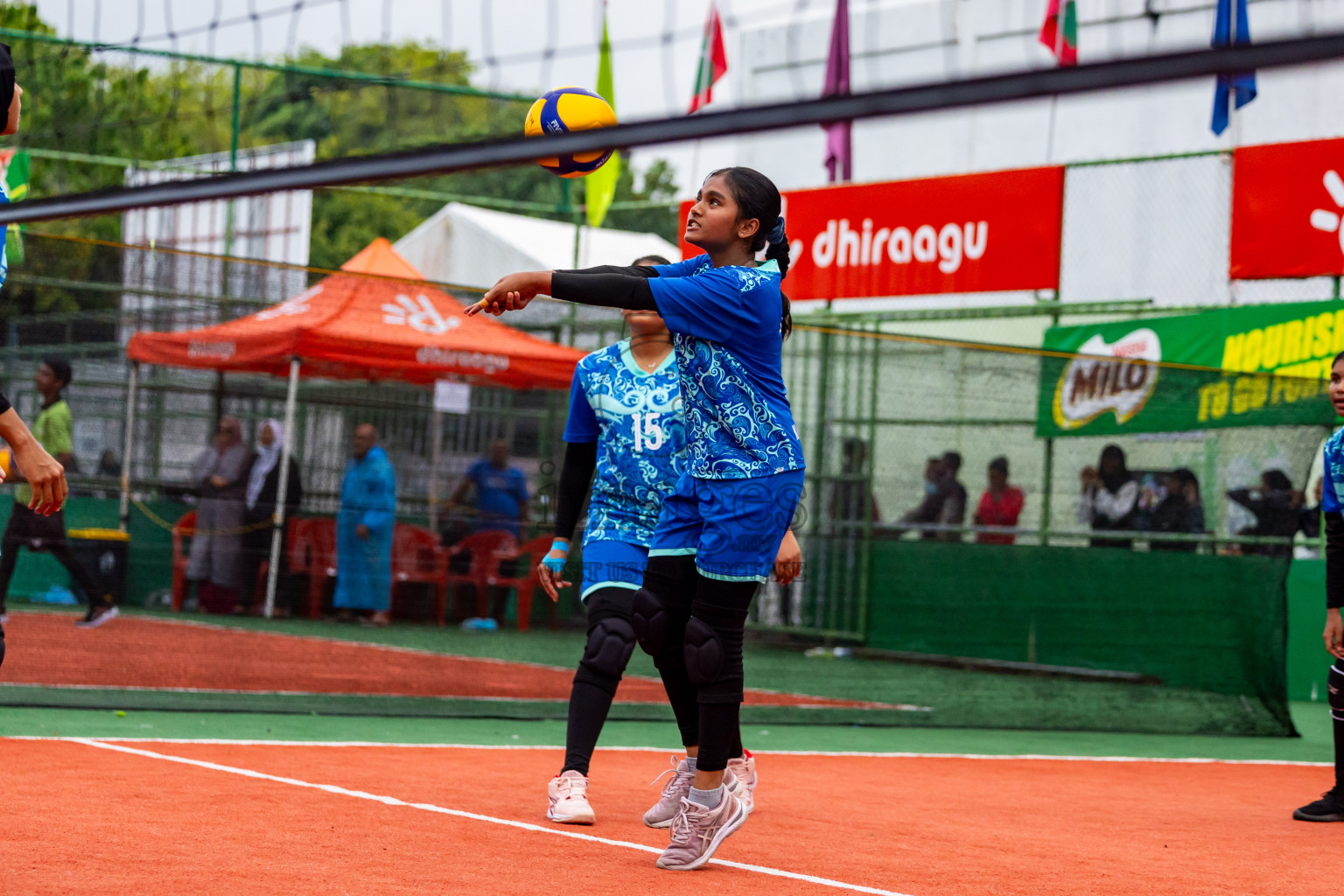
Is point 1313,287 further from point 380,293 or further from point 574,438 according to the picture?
point 574,438

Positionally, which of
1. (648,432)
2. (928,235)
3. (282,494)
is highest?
(928,235)

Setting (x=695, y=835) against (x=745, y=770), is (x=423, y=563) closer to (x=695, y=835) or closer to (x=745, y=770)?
(x=745, y=770)

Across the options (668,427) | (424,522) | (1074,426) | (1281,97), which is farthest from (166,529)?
(1281,97)

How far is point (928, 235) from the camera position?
14.1 meters

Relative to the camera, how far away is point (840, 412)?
45.2 ft

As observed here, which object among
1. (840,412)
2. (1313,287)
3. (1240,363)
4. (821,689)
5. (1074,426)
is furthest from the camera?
(1313,287)

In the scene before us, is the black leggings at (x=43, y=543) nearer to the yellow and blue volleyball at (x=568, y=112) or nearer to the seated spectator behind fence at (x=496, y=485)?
the seated spectator behind fence at (x=496, y=485)

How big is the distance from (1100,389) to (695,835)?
7555 mm

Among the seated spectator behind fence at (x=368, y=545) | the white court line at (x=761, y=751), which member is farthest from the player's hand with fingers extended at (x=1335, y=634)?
the seated spectator behind fence at (x=368, y=545)

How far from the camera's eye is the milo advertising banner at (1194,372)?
10.7m

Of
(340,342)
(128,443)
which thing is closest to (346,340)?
(340,342)

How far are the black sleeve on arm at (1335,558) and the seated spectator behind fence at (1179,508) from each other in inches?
178

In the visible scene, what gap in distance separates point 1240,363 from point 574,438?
319 inches

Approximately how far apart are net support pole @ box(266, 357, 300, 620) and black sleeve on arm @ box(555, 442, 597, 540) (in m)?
5.38
